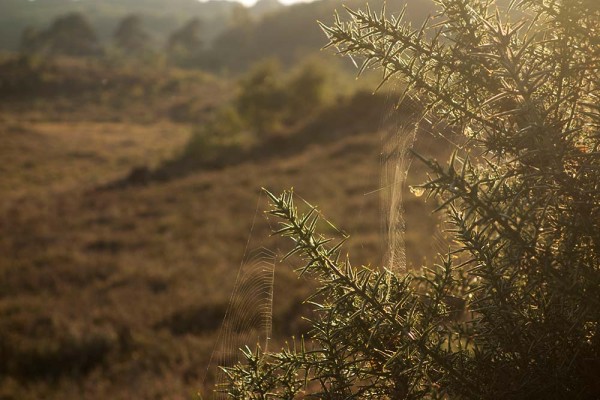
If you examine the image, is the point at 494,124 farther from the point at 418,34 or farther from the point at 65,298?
the point at 65,298

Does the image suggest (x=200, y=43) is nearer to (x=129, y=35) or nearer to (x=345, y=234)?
(x=129, y=35)

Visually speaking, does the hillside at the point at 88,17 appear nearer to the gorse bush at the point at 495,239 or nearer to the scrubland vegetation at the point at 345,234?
the scrubland vegetation at the point at 345,234

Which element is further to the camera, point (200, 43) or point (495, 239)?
point (200, 43)

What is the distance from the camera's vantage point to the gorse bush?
3.73ft

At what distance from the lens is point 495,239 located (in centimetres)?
117

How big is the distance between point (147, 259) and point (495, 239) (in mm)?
13200

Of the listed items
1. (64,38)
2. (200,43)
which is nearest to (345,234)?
(64,38)

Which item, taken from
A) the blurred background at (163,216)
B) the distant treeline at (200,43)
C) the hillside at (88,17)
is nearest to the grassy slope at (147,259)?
the blurred background at (163,216)

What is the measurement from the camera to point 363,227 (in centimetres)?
1427

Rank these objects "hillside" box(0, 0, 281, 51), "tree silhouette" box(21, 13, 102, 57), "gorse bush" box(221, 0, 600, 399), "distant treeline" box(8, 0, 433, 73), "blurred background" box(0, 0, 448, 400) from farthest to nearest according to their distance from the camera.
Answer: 1. "hillside" box(0, 0, 281, 51)
2. "distant treeline" box(8, 0, 433, 73)
3. "tree silhouette" box(21, 13, 102, 57)
4. "blurred background" box(0, 0, 448, 400)
5. "gorse bush" box(221, 0, 600, 399)

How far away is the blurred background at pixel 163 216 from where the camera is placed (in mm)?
8219

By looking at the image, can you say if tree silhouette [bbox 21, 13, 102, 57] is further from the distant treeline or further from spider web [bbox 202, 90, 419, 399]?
spider web [bbox 202, 90, 419, 399]

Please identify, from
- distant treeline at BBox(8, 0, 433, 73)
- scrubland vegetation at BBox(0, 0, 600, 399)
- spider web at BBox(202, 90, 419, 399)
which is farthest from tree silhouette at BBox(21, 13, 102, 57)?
spider web at BBox(202, 90, 419, 399)

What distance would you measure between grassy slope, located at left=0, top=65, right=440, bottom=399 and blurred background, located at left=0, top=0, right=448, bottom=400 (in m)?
0.04
